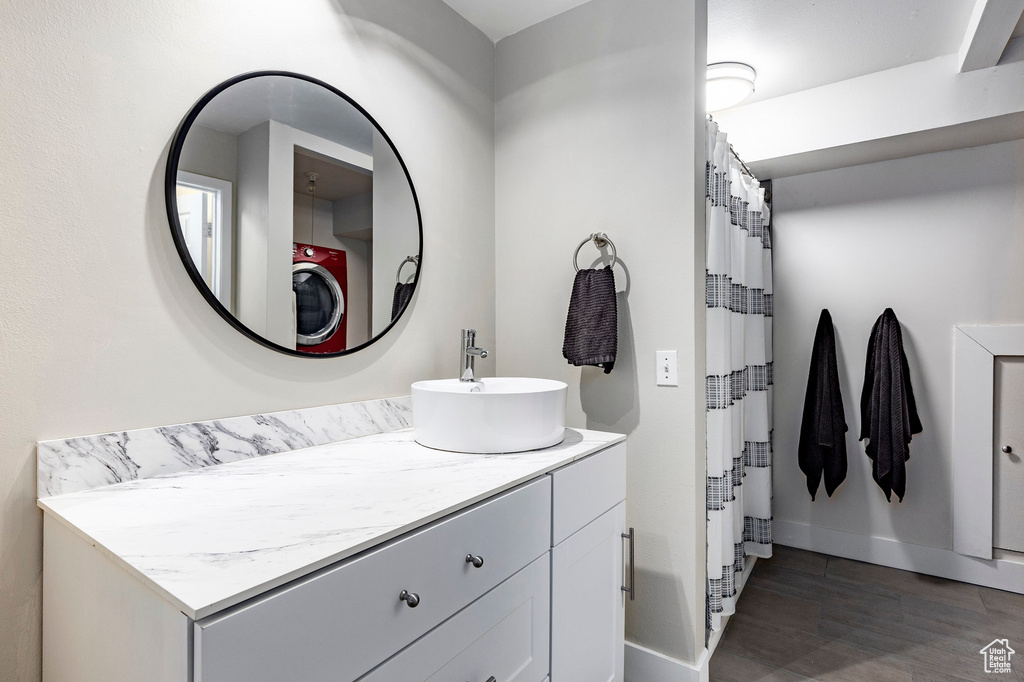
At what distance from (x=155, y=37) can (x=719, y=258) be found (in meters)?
1.67

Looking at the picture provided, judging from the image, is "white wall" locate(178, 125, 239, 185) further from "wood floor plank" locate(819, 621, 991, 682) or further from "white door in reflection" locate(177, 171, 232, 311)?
"wood floor plank" locate(819, 621, 991, 682)

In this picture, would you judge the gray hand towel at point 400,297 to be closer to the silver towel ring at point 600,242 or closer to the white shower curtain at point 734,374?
the silver towel ring at point 600,242

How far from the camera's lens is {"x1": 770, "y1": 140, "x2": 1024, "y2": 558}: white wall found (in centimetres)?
233

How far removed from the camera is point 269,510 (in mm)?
835

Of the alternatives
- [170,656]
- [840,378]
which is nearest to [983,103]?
[840,378]

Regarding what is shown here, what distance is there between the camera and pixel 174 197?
42.1 inches

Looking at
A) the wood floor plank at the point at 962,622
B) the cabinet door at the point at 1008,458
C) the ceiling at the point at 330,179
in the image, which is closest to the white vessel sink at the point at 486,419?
the ceiling at the point at 330,179

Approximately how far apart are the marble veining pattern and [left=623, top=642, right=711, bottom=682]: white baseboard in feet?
3.62

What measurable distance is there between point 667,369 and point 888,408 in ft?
5.11

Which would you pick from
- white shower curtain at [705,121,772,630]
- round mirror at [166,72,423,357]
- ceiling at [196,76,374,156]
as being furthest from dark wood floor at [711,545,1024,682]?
ceiling at [196,76,374,156]

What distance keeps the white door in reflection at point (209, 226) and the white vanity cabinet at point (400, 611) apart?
550 millimetres

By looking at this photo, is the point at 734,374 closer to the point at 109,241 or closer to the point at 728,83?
the point at 728,83

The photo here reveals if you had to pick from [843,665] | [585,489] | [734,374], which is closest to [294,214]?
[585,489]

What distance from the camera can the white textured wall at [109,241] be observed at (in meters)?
0.89
